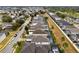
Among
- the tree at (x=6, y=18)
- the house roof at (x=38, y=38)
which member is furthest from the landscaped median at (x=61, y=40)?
the tree at (x=6, y=18)

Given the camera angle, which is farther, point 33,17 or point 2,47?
point 33,17

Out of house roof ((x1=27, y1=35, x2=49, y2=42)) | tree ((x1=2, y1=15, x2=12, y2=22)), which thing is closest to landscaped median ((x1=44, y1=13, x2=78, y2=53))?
house roof ((x1=27, y1=35, x2=49, y2=42))

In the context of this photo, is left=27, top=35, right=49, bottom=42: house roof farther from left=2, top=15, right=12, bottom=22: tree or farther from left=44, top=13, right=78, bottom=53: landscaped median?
left=2, top=15, right=12, bottom=22: tree

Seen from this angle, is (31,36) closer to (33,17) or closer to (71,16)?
(33,17)

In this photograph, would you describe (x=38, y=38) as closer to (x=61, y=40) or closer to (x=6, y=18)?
(x=61, y=40)

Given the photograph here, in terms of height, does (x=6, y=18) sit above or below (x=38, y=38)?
above

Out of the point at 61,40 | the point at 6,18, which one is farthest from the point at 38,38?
the point at 6,18

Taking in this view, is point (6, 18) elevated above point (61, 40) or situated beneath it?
elevated above

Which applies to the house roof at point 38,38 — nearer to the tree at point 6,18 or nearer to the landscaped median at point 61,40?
the landscaped median at point 61,40
